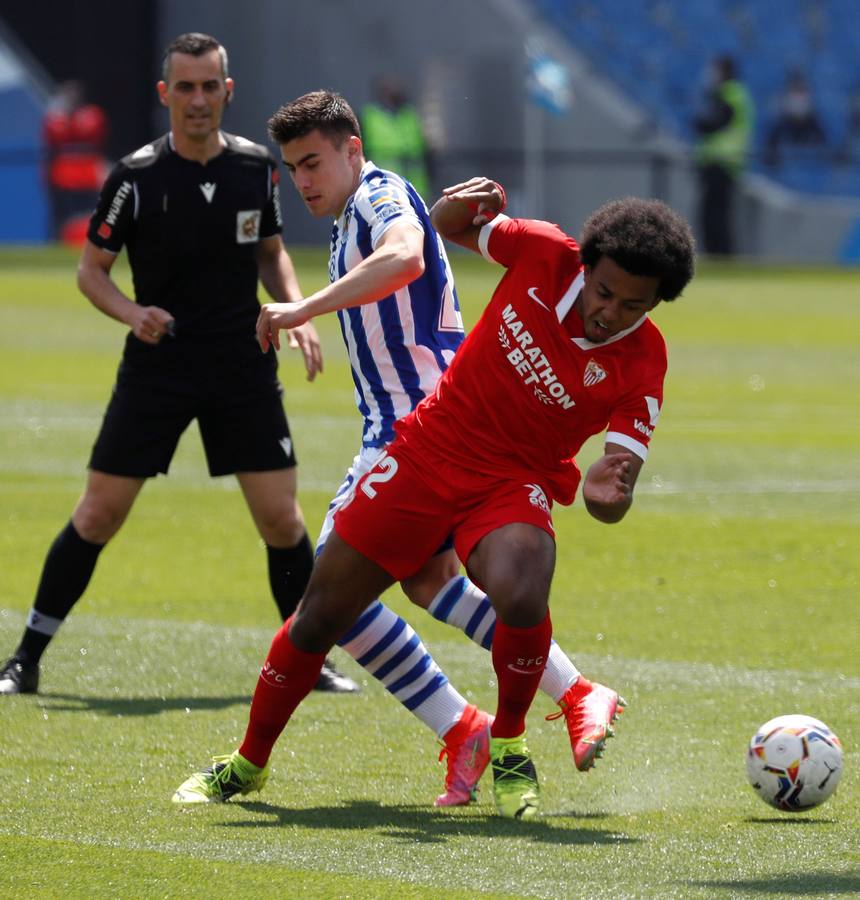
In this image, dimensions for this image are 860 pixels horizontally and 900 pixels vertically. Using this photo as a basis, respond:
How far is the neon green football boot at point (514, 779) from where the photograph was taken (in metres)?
5.22

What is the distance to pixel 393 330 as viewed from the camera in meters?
5.68

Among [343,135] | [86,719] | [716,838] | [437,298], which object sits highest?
[343,135]

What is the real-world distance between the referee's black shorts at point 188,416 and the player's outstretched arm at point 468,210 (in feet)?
5.94

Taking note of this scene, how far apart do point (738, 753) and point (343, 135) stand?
2178mm

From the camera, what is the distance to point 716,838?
4902mm

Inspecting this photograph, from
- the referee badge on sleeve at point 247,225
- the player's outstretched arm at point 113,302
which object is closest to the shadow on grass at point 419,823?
the player's outstretched arm at point 113,302

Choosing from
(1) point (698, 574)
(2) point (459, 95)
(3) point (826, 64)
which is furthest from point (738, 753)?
(3) point (826, 64)

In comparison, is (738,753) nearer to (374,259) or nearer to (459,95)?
(374,259)

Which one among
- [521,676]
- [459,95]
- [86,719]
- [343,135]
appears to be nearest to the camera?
[521,676]

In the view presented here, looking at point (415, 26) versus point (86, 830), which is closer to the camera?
point (86, 830)

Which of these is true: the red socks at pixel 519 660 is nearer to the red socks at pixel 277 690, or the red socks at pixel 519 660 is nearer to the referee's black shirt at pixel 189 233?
the red socks at pixel 277 690

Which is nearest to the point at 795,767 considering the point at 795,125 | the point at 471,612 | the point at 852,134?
the point at 471,612

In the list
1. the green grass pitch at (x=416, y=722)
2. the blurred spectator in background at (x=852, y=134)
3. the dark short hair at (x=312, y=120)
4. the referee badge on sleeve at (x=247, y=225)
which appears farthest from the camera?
the blurred spectator in background at (x=852, y=134)

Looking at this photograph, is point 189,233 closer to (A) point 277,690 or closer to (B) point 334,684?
(B) point 334,684
